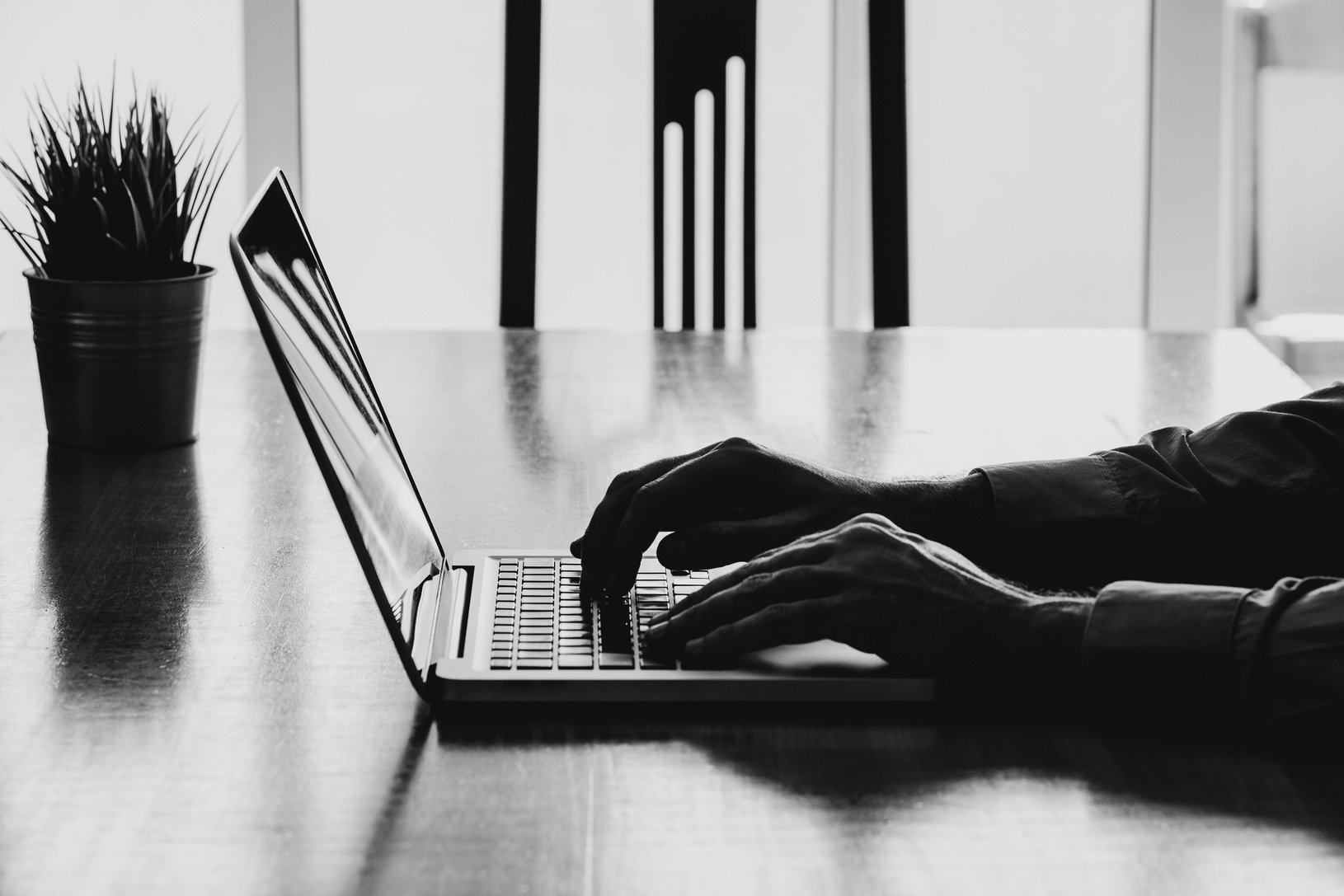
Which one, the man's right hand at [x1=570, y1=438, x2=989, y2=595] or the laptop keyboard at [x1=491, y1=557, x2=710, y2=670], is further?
the man's right hand at [x1=570, y1=438, x2=989, y2=595]

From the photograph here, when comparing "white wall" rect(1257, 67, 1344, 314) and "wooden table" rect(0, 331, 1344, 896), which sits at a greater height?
"white wall" rect(1257, 67, 1344, 314)

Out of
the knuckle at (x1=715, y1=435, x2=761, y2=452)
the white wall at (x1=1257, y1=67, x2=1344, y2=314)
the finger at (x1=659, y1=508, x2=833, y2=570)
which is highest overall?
the white wall at (x1=1257, y1=67, x2=1344, y2=314)

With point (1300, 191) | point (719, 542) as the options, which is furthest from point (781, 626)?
point (1300, 191)

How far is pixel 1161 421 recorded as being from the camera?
4.95ft

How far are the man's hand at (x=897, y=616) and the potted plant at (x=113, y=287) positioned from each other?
2.33 ft

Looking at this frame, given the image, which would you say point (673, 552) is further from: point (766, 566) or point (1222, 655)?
point (1222, 655)

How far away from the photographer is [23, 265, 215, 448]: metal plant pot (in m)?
1.35

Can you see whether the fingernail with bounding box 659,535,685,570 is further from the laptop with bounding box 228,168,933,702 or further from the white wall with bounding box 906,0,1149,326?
the white wall with bounding box 906,0,1149,326

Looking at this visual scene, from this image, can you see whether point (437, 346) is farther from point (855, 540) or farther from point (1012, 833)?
point (1012, 833)

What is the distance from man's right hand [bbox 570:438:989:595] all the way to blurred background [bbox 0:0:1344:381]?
8.47 ft

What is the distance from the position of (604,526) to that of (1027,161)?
290 centimetres

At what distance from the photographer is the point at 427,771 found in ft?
2.50

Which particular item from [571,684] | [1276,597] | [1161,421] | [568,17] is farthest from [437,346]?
[568,17]

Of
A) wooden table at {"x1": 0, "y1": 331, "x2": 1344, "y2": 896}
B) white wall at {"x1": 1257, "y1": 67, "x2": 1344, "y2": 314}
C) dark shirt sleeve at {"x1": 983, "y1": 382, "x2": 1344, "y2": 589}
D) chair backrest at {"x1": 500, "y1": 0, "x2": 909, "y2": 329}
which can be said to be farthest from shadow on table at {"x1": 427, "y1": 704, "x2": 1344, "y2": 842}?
white wall at {"x1": 1257, "y1": 67, "x2": 1344, "y2": 314}
